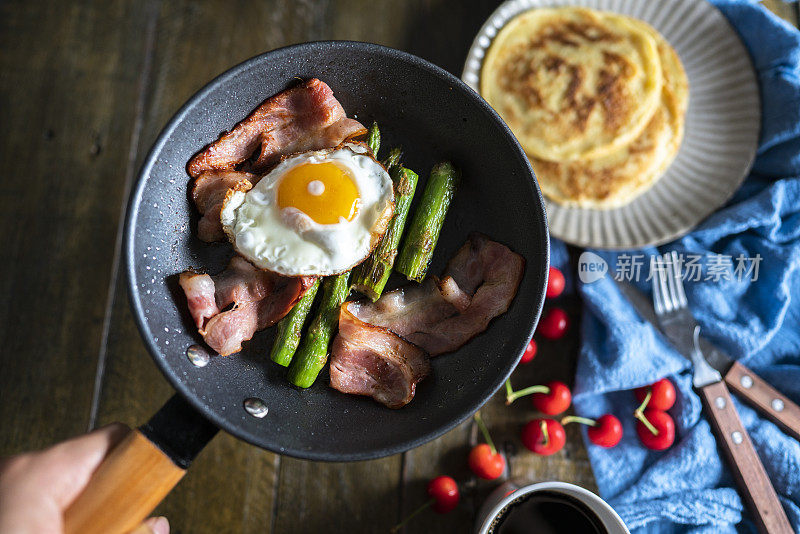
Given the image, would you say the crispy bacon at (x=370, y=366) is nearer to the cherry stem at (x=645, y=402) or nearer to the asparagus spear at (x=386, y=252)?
the asparagus spear at (x=386, y=252)

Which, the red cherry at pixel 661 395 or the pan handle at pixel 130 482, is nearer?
the pan handle at pixel 130 482

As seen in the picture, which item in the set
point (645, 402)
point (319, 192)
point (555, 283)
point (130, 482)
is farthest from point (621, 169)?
point (130, 482)

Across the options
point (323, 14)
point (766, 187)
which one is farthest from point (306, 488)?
point (766, 187)

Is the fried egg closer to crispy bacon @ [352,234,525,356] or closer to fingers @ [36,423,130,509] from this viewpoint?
crispy bacon @ [352,234,525,356]

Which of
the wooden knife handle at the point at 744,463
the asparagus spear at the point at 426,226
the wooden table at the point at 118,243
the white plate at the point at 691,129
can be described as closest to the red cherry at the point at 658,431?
the wooden knife handle at the point at 744,463

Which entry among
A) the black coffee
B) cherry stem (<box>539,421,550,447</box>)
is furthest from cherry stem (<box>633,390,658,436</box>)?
the black coffee

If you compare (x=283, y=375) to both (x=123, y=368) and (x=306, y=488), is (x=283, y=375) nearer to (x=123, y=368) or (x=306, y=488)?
(x=306, y=488)
